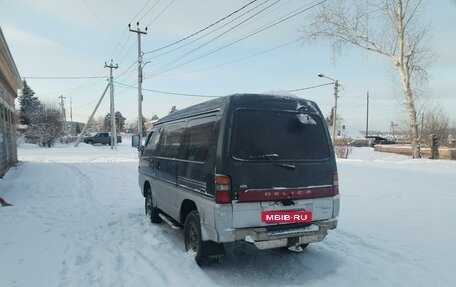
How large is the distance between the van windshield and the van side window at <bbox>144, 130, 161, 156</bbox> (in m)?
3.03

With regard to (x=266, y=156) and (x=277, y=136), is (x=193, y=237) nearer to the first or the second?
(x=266, y=156)

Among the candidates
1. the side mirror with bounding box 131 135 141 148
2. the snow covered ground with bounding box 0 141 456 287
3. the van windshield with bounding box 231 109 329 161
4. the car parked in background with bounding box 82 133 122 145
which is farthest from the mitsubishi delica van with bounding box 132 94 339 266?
the car parked in background with bounding box 82 133 122 145

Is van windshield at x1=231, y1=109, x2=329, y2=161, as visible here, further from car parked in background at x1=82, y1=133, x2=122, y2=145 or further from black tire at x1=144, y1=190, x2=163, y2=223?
car parked in background at x1=82, y1=133, x2=122, y2=145

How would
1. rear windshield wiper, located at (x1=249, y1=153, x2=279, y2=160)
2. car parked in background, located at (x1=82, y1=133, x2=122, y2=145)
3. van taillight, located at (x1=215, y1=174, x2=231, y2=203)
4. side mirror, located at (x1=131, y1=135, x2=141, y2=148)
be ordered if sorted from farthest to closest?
car parked in background, located at (x1=82, y1=133, x2=122, y2=145) → side mirror, located at (x1=131, y1=135, x2=141, y2=148) → rear windshield wiper, located at (x1=249, y1=153, x2=279, y2=160) → van taillight, located at (x1=215, y1=174, x2=231, y2=203)

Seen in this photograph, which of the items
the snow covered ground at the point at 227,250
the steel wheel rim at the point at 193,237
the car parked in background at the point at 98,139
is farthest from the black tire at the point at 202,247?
the car parked in background at the point at 98,139

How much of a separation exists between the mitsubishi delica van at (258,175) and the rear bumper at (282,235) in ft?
0.04

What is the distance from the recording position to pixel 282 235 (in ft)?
15.1

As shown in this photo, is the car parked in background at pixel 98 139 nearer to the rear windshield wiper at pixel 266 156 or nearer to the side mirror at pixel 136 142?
the side mirror at pixel 136 142

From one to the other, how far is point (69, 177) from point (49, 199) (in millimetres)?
5457

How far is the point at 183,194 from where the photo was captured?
5.52m

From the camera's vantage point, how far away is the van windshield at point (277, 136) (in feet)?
14.9

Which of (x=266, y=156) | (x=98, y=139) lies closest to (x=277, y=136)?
(x=266, y=156)

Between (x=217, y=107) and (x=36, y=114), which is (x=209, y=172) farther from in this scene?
(x=36, y=114)

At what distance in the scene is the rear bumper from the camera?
4.45 metres
